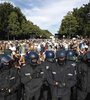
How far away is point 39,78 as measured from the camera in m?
9.50

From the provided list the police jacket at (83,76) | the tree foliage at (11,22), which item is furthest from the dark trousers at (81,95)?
the tree foliage at (11,22)

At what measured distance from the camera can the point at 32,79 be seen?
9.40 metres

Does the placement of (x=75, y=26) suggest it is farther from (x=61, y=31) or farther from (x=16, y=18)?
(x=16, y=18)

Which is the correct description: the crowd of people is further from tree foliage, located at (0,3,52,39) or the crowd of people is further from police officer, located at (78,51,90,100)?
tree foliage, located at (0,3,52,39)

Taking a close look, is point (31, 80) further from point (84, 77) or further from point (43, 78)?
point (84, 77)

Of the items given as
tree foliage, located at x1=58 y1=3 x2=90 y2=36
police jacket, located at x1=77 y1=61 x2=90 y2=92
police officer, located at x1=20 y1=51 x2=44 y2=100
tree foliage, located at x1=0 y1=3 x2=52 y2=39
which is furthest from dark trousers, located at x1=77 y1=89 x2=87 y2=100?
tree foliage, located at x1=58 y1=3 x2=90 y2=36

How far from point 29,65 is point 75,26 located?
119307mm

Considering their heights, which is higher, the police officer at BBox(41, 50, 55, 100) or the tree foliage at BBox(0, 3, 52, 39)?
the tree foliage at BBox(0, 3, 52, 39)

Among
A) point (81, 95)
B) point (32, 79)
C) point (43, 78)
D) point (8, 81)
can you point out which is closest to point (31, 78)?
point (32, 79)

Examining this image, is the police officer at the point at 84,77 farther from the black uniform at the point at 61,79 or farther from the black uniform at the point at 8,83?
the black uniform at the point at 8,83

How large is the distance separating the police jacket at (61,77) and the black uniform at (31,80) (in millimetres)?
275

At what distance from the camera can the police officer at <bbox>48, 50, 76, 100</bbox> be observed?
927 cm

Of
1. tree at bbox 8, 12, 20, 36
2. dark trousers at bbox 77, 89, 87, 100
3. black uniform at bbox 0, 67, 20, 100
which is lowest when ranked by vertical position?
dark trousers at bbox 77, 89, 87, 100

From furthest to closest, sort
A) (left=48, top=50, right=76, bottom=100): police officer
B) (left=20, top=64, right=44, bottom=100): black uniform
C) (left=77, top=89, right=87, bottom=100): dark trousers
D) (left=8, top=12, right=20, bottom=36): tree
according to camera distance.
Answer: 1. (left=8, top=12, right=20, bottom=36): tree
2. (left=77, top=89, right=87, bottom=100): dark trousers
3. (left=20, top=64, right=44, bottom=100): black uniform
4. (left=48, top=50, right=76, bottom=100): police officer
